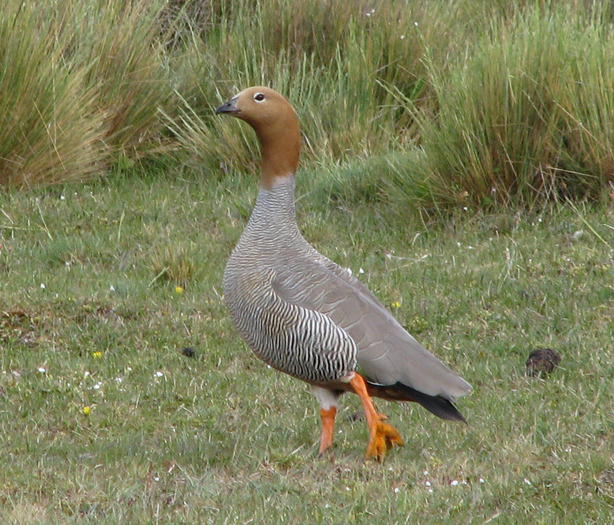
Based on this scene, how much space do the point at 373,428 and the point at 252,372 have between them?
1.45 meters

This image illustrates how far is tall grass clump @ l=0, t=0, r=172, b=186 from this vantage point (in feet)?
26.8

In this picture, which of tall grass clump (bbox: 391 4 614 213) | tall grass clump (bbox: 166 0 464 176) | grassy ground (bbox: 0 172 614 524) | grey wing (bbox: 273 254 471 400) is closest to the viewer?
grassy ground (bbox: 0 172 614 524)

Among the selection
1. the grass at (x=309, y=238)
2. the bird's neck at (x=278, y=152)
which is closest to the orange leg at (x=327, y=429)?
the grass at (x=309, y=238)

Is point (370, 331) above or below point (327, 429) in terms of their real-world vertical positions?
above

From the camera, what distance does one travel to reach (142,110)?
9.34 meters

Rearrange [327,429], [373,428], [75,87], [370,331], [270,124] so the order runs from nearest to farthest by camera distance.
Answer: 1. [373,428]
2. [370,331]
3. [327,429]
4. [270,124]
5. [75,87]

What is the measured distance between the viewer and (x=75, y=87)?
8.45m

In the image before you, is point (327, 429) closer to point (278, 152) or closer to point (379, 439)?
point (379, 439)

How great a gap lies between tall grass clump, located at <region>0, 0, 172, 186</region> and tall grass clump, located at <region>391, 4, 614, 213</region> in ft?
9.20

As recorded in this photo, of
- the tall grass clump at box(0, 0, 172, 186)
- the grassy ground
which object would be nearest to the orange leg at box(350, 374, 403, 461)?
the grassy ground

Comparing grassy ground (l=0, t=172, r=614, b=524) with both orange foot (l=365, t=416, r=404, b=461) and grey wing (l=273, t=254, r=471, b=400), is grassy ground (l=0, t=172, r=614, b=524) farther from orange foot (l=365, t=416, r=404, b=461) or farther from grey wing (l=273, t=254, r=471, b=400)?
grey wing (l=273, t=254, r=471, b=400)

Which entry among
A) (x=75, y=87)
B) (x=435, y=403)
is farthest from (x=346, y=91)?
(x=435, y=403)

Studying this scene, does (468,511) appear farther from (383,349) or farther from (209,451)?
(209,451)

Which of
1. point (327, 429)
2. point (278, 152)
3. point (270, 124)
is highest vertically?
point (270, 124)
